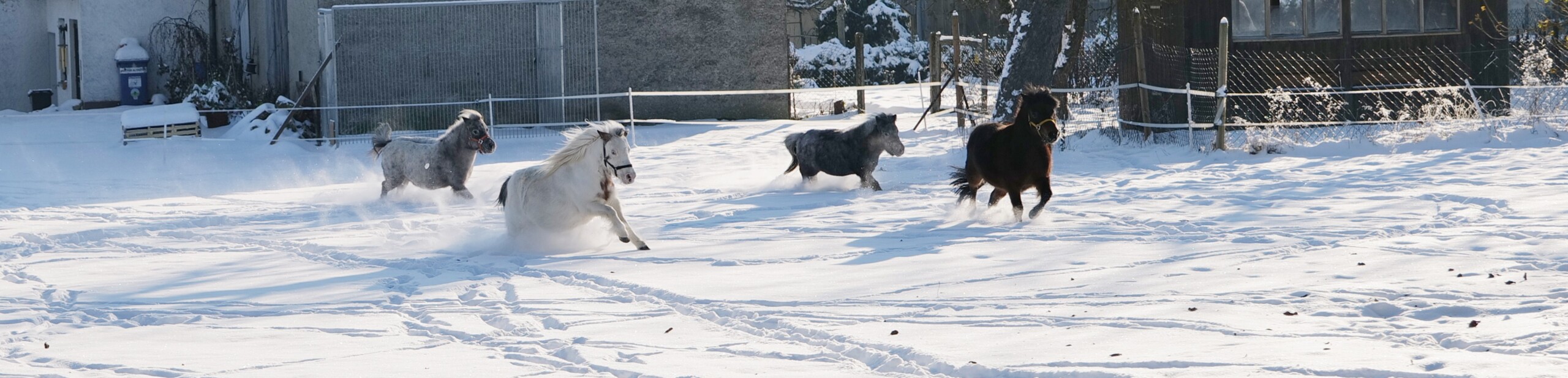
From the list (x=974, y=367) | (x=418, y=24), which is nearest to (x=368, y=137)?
(x=418, y=24)

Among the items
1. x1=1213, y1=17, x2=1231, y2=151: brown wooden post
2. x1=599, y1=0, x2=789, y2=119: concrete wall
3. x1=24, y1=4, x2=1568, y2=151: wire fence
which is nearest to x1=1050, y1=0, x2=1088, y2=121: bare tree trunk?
x1=24, y1=4, x2=1568, y2=151: wire fence

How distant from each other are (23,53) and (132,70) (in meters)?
3.71

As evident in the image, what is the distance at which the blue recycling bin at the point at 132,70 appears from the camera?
25078 mm

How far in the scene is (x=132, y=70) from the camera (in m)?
25.2

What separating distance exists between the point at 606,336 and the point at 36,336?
8.70 feet

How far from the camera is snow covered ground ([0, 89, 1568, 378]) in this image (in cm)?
579

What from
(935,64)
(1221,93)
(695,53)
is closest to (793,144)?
(1221,93)

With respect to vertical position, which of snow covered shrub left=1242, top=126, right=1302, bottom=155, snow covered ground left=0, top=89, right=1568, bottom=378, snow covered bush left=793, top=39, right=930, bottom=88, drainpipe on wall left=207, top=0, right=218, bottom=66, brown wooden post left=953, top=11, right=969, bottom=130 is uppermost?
drainpipe on wall left=207, top=0, right=218, bottom=66

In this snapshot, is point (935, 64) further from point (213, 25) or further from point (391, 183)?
point (213, 25)

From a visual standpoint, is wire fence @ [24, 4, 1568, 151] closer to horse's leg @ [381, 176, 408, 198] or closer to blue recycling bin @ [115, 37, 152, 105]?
horse's leg @ [381, 176, 408, 198]

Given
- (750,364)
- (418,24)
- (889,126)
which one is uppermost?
(418,24)

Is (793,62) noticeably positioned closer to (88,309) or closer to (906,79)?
(906,79)

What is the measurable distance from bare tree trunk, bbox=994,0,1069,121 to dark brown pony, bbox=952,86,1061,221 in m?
6.96

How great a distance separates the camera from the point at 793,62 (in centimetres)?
2698
